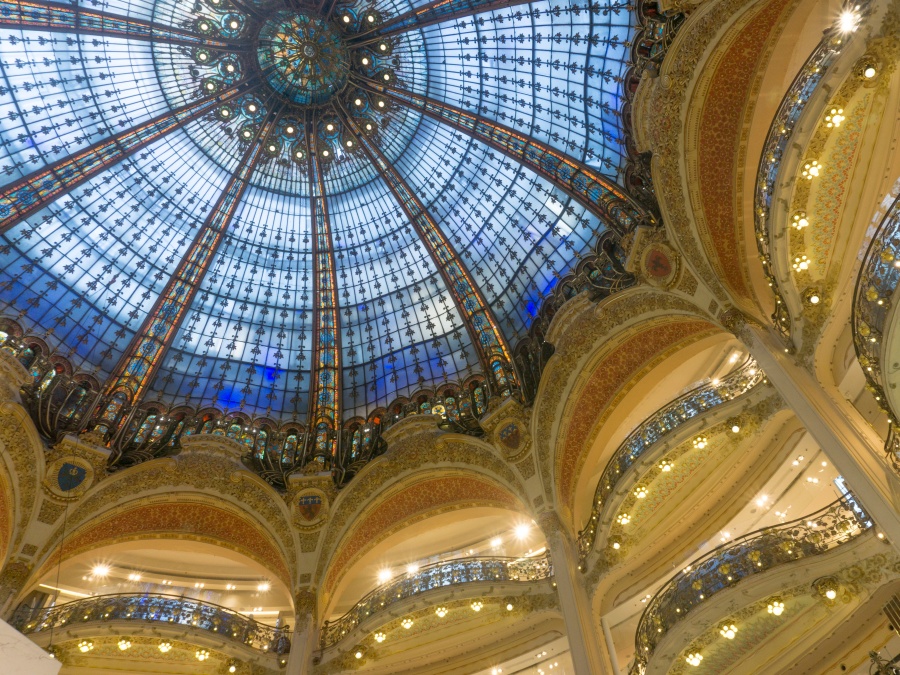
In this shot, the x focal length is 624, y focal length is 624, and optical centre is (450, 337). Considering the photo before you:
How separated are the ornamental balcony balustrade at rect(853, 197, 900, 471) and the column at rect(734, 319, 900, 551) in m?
0.33

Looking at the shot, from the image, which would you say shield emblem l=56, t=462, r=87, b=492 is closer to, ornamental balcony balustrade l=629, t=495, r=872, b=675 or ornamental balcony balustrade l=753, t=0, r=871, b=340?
ornamental balcony balustrade l=629, t=495, r=872, b=675

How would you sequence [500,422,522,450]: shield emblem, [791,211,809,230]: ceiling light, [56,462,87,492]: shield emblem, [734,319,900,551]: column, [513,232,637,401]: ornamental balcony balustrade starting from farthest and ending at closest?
[500,422,522,450]: shield emblem
[56,462,87,492]: shield emblem
[513,232,637,401]: ornamental balcony balustrade
[791,211,809,230]: ceiling light
[734,319,900,551]: column

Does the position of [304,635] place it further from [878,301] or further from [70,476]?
[878,301]

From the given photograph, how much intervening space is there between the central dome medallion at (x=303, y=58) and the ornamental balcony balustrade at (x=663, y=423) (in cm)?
1416

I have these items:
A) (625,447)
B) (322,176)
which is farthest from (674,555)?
(322,176)

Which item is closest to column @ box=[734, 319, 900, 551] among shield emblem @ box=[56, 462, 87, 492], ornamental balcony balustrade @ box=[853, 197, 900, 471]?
ornamental balcony balustrade @ box=[853, 197, 900, 471]

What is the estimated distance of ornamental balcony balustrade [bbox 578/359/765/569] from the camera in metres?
13.2

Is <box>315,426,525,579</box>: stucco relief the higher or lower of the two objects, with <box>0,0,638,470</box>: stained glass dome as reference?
lower

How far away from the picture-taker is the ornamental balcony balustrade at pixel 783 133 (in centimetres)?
1029

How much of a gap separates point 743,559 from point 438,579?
6.95 m

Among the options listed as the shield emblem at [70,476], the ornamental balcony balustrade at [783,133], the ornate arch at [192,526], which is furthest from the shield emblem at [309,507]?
the ornamental balcony balustrade at [783,133]

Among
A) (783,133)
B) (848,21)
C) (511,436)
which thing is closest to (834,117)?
(783,133)

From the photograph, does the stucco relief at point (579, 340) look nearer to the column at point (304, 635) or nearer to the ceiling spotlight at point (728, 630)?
the ceiling spotlight at point (728, 630)

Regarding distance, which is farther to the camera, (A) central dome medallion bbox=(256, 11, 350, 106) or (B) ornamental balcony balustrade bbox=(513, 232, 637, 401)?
(A) central dome medallion bbox=(256, 11, 350, 106)
